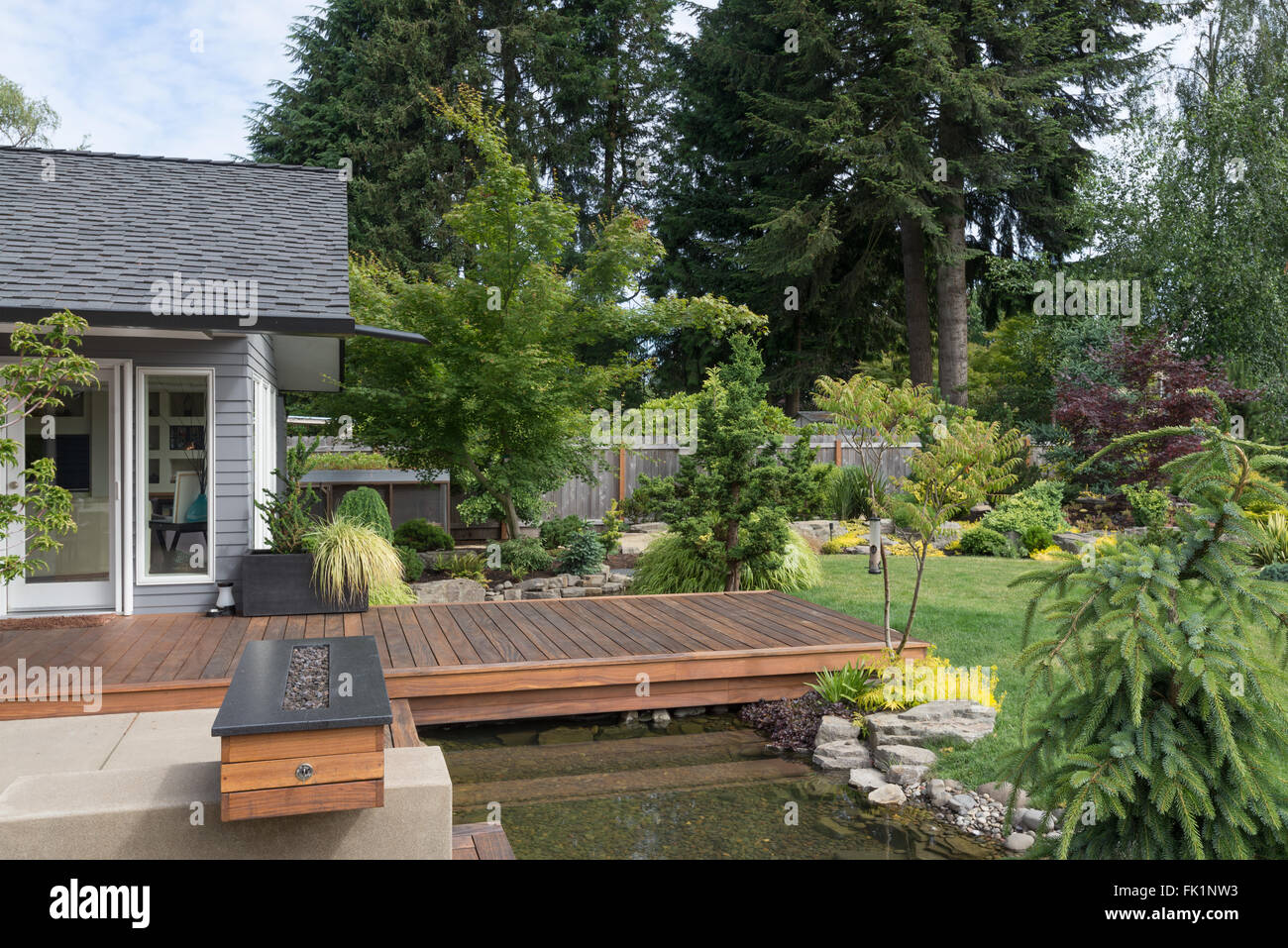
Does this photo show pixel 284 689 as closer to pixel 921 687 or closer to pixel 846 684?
pixel 846 684

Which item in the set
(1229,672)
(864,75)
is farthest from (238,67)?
(1229,672)

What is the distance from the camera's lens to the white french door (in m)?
7.11

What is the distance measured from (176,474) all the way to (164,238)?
2.20 metres

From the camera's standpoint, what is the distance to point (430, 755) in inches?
136

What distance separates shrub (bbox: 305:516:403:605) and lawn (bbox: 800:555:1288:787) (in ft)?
14.9

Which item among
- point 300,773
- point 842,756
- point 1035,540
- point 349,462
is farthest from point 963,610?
point 349,462

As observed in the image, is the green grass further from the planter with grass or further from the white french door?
the white french door

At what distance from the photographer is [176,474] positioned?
292 inches

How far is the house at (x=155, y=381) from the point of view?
6.94 metres

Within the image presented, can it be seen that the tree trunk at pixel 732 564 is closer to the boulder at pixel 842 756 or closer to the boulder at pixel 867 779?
the boulder at pixel 842 756

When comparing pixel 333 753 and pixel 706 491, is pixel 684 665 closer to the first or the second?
pixel 706 491

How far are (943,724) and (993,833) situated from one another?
1.10 meters

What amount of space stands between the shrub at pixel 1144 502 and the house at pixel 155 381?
32.4 ft

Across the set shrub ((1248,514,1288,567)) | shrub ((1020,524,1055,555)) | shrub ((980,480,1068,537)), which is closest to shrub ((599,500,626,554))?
shrub ((980,480,1068,537))
